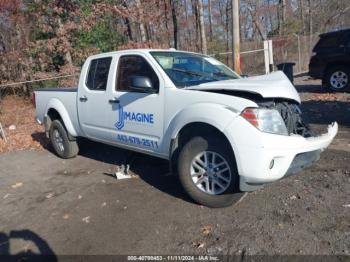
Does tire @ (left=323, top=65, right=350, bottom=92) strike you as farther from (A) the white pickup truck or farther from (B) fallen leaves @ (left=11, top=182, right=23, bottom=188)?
(B) fallen leaves @ (left=11, top=182, right=23, bottom=188)

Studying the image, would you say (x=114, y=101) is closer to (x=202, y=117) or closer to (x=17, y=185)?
(x=202, y=117)

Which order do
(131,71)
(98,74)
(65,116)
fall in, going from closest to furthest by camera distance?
(131,71)
(98,74)
(65,116)

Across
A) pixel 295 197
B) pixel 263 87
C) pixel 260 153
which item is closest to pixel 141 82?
pixel 263 87

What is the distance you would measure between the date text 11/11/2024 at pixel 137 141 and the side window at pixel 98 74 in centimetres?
90

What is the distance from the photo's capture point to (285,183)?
4.97 meters

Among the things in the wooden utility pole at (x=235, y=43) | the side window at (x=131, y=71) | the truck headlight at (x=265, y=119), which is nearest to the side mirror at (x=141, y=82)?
the side window at (x=131, y=71)

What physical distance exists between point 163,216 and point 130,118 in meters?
1.58

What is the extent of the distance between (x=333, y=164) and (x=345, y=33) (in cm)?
750

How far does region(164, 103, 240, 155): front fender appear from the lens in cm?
409

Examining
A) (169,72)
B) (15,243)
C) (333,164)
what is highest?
(169,72)

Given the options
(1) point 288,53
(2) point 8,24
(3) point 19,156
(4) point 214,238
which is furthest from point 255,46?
(4) point 214,238

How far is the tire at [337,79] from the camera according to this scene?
1148 centimetres

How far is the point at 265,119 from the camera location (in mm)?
3980

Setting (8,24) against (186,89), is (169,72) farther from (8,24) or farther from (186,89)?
(8,24)
